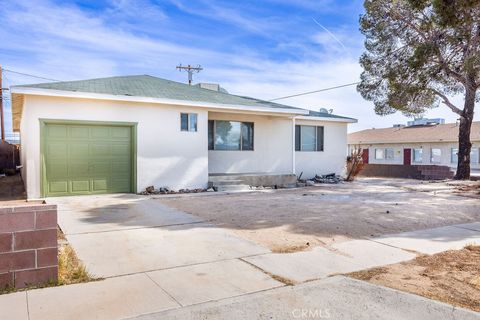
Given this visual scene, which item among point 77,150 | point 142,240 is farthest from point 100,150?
point 142,240

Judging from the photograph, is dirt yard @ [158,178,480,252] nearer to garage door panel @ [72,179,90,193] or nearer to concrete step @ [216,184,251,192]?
concrete step @ [216,184,251,192]

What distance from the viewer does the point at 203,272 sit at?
4.57 metres

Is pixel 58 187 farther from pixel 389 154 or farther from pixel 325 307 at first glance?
pixel 389 154

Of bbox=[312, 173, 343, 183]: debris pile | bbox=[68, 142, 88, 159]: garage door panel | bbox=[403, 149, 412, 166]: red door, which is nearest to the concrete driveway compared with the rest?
bbox=[68, 142, 88, 159]: garage door panel

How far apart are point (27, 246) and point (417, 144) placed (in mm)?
33420

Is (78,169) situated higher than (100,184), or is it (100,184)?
(78,169)

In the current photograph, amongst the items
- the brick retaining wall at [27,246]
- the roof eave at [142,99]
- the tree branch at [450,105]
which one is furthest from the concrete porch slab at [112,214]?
the tree branch at [450,105]

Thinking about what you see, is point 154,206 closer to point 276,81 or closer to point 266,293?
point 266,293

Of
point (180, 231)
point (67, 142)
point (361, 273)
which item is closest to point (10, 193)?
point (67, 142)

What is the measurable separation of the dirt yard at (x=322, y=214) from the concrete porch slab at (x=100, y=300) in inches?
91.3

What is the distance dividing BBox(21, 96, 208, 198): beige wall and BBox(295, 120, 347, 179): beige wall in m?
5.63

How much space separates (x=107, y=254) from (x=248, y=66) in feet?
66.3

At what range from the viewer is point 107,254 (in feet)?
17.2

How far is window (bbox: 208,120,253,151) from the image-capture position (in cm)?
1485
